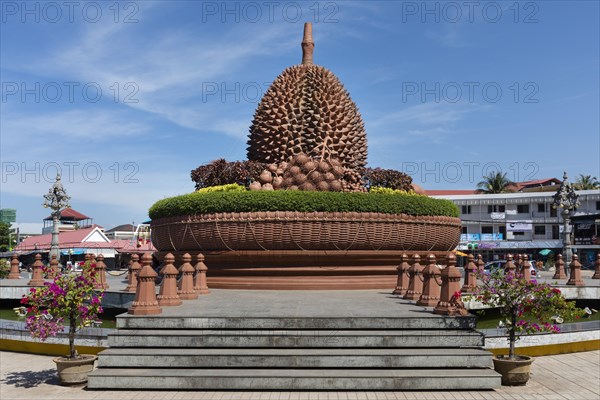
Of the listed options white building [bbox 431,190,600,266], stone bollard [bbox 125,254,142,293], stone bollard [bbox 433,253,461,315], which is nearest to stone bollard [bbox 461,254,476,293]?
stone bollard [bbox 433,253,461,315]

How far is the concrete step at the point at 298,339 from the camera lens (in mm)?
8477

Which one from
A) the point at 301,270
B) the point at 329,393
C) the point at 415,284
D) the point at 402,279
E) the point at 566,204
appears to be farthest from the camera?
the point at 566,204

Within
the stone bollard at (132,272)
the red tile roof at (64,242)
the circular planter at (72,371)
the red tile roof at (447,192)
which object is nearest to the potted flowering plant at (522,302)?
the circular planter at (72,371)

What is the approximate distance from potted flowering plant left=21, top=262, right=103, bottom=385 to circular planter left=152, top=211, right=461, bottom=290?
5.35 m

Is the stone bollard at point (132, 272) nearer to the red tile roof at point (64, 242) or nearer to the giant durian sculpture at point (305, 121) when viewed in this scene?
the giant durian sculpture at point (305, 121)

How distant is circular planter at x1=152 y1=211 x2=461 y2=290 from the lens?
534 inches

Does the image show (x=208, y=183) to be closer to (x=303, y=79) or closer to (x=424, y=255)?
(x=303, y=79)

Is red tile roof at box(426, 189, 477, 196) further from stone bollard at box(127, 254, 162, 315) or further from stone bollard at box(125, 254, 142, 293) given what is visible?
stone bollard at box(127, 254, 162, 315)

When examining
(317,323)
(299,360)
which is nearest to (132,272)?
(317,323)

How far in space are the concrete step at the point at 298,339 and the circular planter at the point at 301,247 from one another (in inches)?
202

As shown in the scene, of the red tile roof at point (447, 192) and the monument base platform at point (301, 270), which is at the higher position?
the red tile roof at point (447, 192)

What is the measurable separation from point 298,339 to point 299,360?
0.42m

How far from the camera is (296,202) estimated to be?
44.4 ft

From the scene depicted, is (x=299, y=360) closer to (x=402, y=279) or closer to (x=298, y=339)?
(x=298, y=339)
